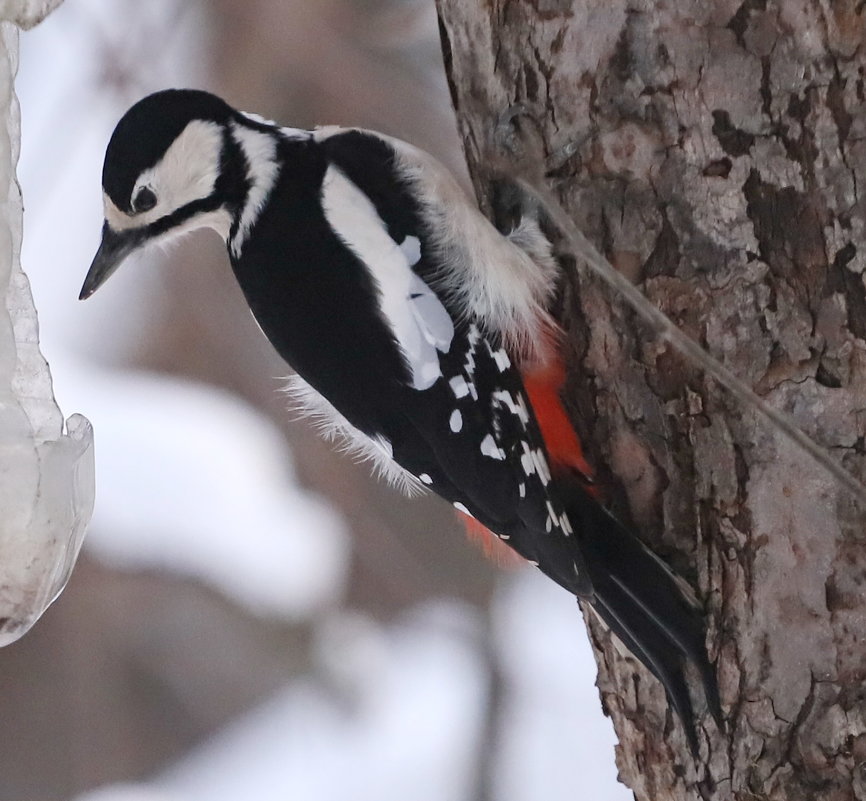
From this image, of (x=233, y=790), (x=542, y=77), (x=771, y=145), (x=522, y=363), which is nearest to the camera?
(x=771, y=145)

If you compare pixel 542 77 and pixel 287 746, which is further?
pixel 287 746

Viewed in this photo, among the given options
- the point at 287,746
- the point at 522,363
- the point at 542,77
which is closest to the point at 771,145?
the point at 542,77

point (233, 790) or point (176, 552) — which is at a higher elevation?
point (176, 552)

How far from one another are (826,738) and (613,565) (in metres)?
0.32

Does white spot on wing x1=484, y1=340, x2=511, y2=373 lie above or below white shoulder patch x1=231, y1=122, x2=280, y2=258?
below

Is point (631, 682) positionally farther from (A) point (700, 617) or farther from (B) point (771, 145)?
(B) point (771, 145)

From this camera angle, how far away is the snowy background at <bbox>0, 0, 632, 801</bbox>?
2.73 m

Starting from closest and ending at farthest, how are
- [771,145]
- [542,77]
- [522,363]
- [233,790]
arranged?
[771,145] → [542,77] → [522,363] → [233,790]

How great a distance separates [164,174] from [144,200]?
0.15 feet

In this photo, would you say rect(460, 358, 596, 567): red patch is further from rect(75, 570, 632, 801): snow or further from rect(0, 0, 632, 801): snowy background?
rect(75, 570, 632, 801): snow

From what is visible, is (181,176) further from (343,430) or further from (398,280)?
(343,430)

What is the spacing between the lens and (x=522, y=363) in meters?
1.45

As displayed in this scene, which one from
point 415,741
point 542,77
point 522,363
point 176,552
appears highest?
point 542,77

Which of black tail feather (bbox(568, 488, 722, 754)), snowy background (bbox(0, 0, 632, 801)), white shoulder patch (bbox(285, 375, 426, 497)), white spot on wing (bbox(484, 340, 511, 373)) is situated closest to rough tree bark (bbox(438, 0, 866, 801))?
black tail feather (bbox(568, 488, 722, 754))
